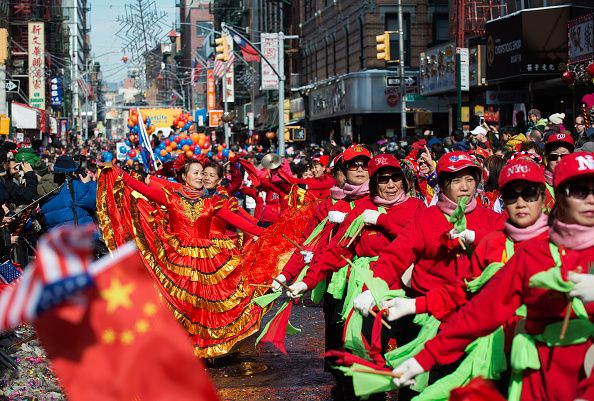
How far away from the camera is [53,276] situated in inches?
124

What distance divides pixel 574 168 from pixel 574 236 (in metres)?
0.26

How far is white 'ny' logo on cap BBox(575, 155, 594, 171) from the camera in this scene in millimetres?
4375

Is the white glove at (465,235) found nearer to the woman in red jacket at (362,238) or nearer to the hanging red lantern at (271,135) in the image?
the woman in red jacket at (362,238)

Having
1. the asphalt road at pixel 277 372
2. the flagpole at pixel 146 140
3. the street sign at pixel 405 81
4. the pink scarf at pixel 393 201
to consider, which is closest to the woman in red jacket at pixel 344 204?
the pink scarf at pixel 393 201

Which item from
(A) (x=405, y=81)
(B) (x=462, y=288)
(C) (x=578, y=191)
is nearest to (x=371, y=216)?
(B) (x=462, y=288)

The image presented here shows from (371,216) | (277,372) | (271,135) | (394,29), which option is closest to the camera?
(371,216)

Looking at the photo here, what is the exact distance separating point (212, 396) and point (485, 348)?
1841mm

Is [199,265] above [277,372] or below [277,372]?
above

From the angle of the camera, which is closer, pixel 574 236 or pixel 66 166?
pixel 574 236

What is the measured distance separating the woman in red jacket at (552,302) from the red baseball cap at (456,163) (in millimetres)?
1559

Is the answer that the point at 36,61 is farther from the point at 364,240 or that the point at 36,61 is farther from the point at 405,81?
the point at 364,240

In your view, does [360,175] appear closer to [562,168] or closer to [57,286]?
[562,168]

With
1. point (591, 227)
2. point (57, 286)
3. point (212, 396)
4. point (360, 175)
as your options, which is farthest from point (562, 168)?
point (360, 175)

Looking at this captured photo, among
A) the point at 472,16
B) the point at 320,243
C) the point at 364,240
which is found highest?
the point at 472,16
